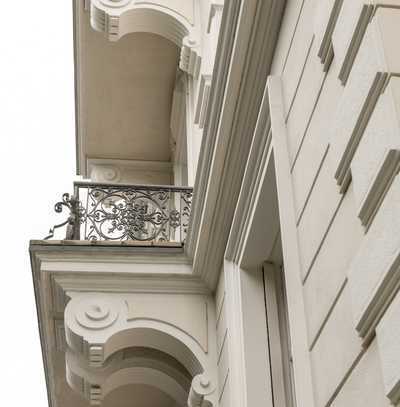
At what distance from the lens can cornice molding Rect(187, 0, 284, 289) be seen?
196 inches

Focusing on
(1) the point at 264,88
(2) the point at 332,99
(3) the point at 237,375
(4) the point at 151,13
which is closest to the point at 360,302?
(2) the point at 332,99

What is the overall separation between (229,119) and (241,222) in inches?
33.6

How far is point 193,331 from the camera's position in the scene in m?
7.14

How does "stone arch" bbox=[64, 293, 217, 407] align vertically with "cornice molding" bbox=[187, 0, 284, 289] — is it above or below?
below

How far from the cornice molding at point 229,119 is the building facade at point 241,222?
0.01 m

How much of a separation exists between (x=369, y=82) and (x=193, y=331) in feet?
→ 14.6

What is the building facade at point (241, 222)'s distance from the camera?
3.04m

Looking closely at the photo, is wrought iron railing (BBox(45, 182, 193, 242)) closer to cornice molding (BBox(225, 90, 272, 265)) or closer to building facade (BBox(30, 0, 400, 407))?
building facade (BBox(30, 0, 400, 407))

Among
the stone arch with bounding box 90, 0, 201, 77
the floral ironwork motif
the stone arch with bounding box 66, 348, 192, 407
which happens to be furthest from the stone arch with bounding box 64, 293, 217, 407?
the stone arch with bounding box 90, 0, 201, 77

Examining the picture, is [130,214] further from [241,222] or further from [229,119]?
[229,119]

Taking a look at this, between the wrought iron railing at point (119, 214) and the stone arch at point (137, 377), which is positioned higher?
the wrought iron railing at point (119, 214)

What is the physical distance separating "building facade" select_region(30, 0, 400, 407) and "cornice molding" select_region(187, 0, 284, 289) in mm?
13

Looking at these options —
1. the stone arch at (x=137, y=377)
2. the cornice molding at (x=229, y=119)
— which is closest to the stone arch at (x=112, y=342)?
the stone arch at (x=137, y=377)

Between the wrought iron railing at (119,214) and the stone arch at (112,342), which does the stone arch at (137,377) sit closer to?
the stone arch at (112,342)
